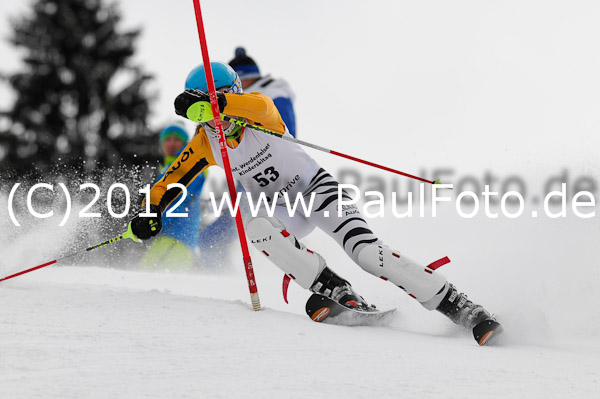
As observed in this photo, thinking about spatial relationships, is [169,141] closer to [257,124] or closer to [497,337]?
[257,124]

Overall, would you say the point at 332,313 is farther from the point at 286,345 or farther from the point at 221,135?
the point at 221,135

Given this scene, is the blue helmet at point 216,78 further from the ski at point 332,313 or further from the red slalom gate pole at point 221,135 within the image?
the ski at point 332,313

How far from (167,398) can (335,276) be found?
1.54m

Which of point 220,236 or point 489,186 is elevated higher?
point 489,186

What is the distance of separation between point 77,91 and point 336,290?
14.3 metres

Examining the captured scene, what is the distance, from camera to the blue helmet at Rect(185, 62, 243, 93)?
3311 millimetres

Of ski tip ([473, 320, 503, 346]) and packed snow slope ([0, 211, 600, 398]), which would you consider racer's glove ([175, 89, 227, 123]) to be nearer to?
packed snow slope ([0, 211, 600, 398])

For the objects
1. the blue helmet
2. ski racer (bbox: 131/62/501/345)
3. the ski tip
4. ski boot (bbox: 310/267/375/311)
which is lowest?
the ski tip

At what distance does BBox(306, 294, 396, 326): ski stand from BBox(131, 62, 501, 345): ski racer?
0.12 feet

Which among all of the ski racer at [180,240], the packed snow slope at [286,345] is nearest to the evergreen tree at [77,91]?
the ski racer at [180,240]

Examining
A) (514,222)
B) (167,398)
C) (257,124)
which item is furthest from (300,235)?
(514,222)

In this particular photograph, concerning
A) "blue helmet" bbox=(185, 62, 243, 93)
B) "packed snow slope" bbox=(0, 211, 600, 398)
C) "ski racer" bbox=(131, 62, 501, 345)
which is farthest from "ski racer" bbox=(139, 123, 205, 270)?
"blue helmet" bbox=(185, 62, 243, 93)

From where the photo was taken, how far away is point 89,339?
2234 mm

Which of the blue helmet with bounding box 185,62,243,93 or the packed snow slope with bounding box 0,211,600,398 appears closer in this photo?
the packed snow slope with bounding box 0,211,600,398
